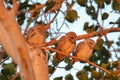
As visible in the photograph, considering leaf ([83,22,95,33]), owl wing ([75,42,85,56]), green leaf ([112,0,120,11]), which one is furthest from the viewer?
owl wing ([75,42,85,56])

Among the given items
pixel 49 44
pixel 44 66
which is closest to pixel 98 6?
pixel 49 44

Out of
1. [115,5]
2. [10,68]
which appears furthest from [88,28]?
[10,68]

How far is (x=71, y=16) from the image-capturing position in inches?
154

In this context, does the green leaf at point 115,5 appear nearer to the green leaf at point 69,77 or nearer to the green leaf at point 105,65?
the green leaf at point 105,65

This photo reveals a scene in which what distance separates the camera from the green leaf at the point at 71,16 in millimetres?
3873

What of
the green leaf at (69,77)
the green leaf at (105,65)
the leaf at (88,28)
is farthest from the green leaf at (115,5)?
the green leaf at (69,77)

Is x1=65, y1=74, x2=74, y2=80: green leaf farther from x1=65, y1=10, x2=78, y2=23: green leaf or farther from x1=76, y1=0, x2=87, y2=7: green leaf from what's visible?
x1=76, y1=0, x2=87, y2=7: green leaf

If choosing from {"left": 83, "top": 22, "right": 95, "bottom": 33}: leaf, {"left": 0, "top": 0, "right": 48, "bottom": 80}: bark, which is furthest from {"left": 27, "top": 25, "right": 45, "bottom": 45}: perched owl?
{"left": 0, "top": 0, "right": 48, "bottom": 80}: bark

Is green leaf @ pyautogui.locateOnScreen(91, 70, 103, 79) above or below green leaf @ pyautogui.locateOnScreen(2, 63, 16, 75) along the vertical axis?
below

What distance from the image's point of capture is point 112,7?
398 centimetres

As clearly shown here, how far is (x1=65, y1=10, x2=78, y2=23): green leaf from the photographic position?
3.87 m

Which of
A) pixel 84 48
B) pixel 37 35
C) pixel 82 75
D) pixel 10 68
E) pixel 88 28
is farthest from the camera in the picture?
pixel 84 48

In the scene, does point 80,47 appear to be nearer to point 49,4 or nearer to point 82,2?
point 49,4

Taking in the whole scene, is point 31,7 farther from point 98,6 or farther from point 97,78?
point 97,78
